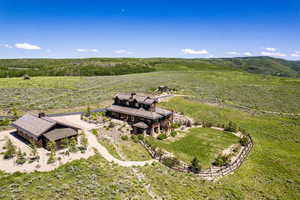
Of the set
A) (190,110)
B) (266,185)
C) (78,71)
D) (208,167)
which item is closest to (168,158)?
(208,167)

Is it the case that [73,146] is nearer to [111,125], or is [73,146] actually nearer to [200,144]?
[111,125]

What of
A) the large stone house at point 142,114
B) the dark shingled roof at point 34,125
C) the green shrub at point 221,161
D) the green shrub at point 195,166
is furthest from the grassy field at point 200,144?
the dark shingled roof at point 34,125

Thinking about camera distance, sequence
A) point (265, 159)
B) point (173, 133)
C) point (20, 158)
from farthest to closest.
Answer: point (173, 133), point (265, 159), point (20, 158)

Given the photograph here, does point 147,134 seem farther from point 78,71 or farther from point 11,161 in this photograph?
point 78,71

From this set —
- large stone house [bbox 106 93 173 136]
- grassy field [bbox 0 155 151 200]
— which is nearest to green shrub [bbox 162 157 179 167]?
grassy field [bbox 0 155 151 200]

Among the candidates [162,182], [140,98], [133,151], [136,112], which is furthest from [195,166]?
[140,98]

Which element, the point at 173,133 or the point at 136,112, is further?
the point at 136,112

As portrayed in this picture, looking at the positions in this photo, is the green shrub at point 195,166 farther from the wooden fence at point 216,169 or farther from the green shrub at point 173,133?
the green shrub at point 173,133
